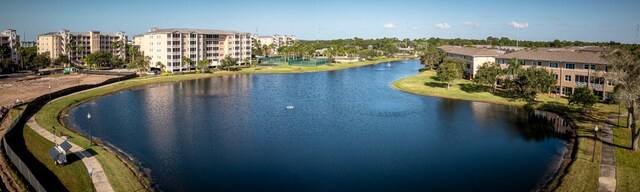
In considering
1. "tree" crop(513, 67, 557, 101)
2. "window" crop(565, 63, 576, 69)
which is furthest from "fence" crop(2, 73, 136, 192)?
"window" crop(565, 63, 576, 69)

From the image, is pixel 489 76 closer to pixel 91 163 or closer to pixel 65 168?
pixel 91 163

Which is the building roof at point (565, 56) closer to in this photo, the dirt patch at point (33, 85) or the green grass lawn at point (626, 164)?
the green grass lawn at point (626, 164)

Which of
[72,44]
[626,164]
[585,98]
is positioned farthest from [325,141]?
[72,44]

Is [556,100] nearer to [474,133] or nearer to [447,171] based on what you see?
[474,133]

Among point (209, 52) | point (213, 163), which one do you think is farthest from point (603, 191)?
point (209, 52)

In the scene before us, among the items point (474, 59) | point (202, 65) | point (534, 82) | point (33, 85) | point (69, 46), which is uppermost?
point (69, 46)

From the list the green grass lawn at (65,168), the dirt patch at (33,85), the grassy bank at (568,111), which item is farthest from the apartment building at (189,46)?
the green grass lawn at (65,168)

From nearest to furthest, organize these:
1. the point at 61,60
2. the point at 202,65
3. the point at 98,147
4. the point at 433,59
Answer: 1. the point at 98,147
2. the point at 202,65
3. the point at 433,59
4. the point at 61,60
